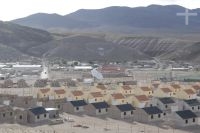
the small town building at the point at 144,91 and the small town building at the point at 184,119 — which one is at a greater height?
the small town building at the point at 144,91

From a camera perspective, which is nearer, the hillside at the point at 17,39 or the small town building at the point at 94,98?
the small town building at the point at 94,98

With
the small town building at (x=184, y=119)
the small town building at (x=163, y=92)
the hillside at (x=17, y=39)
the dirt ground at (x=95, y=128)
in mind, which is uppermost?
the hillside at (x=17, y=39)

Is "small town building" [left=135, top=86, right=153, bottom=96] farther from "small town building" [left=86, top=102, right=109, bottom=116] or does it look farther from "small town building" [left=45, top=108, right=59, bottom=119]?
"small town building" [left=45, top=108, right=59, bottom=119]

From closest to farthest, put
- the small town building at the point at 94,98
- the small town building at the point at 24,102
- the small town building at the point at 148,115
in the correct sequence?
the small town building at the point at 148,115 → the small town building at the point at 24,102 → the small town building at the point at 94,98

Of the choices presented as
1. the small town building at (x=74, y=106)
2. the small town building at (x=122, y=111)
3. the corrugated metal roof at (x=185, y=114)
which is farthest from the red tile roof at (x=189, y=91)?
the small town building at (x=74, y=106)

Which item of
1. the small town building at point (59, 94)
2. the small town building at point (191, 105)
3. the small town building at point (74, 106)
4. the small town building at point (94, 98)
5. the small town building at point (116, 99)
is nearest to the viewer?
the small town building at point (74, 106)

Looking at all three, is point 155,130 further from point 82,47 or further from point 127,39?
point 127,39

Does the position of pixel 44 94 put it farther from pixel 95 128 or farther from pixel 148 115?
pixel 95 128

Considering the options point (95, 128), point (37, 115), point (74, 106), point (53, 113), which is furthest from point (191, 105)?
→ point (37, 115)

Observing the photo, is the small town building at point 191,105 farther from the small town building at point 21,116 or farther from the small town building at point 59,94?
the small town building at point 21,116
